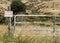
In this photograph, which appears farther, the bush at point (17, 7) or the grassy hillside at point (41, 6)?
the grassy hillside at point (41, 6)

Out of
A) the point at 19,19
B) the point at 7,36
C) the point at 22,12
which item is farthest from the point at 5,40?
the point at 22,12

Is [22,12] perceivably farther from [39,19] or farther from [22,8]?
[39,19]

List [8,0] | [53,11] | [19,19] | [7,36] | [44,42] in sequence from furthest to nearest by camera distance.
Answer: [8,0], [53,11], [19,19], [7,36], [44,42]

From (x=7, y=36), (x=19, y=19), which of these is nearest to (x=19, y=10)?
(x=19, y=19)

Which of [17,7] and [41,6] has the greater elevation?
[17,7]

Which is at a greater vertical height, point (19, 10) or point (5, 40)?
point (5, 40)

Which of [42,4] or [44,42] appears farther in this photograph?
[42,4]

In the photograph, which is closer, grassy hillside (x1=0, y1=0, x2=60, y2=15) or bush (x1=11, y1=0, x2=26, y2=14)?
bush (x1=11, y1=0, x2=26, y2=14)

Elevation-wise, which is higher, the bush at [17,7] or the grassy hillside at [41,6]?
the bush at [17,7]

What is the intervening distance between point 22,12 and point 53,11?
3.54 metres

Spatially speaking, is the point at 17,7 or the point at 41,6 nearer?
the point at 17,7

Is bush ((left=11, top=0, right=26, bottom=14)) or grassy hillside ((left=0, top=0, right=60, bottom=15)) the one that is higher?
bush ((left=11, top=0, right=26, bottom=14))

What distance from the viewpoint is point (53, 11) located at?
25.8m

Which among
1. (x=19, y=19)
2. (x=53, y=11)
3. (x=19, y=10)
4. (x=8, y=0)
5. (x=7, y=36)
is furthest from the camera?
(x=8, y=0)
